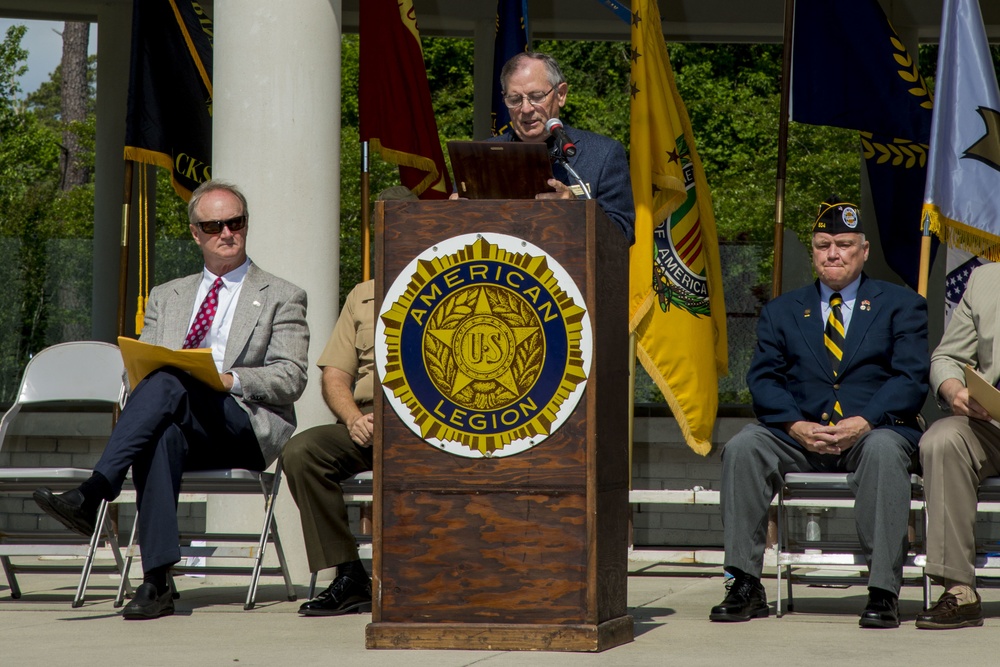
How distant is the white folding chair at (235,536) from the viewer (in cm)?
523

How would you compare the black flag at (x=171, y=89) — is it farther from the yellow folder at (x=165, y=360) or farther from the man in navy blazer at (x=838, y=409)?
the man in navy blazer at (x=838, y=409)

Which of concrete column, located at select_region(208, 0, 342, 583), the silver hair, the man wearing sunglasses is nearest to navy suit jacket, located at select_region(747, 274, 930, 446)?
the silver hair

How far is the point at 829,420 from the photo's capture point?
17.2 ft

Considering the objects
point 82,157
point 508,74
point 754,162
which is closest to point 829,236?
point 508,74

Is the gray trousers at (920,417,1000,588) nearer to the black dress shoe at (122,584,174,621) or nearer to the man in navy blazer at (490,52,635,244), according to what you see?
the man in navy blazer at (490,52,635,244)

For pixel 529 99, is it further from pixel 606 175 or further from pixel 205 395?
pixel 205 395

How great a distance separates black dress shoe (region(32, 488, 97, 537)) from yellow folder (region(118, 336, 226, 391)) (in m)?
0.55

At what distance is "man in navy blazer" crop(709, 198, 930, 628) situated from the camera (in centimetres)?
484

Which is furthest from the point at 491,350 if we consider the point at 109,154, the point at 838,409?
the point at 109,154

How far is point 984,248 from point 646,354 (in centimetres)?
171

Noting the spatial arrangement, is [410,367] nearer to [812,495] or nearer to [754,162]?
[812,495]

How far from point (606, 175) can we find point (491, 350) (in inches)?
35.5

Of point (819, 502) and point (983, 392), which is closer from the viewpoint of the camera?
point (983, 392)

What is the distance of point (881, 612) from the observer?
4.68m
